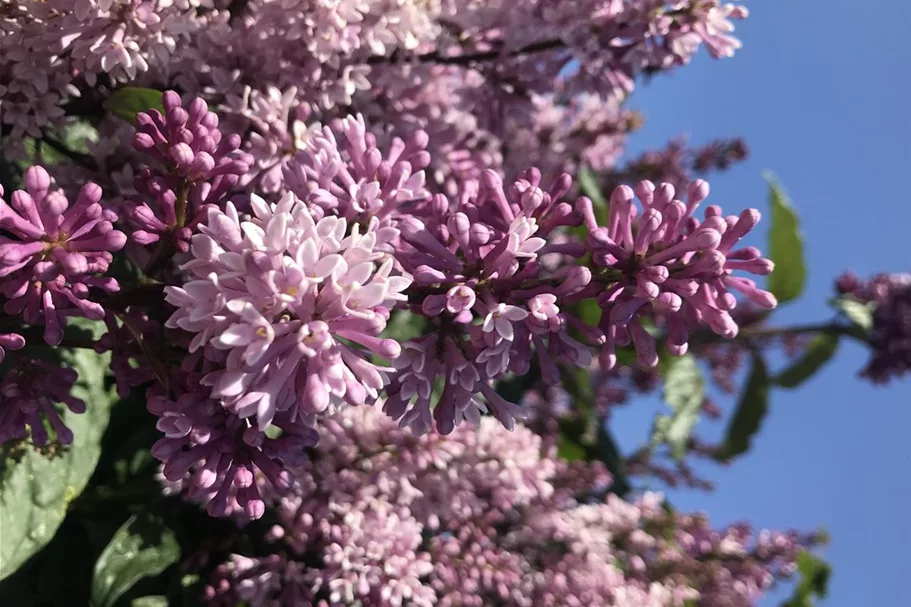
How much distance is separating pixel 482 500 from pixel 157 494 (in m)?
0.40

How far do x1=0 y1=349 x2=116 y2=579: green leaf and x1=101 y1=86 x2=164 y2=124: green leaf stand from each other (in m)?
0.23

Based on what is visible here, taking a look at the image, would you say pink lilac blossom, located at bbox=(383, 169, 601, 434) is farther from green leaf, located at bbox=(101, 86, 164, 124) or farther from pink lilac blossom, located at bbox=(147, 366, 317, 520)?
green leaf, located at bbox=(101, 86, 164, 124)

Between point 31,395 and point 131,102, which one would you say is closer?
point 31,395

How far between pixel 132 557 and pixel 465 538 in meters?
0.39

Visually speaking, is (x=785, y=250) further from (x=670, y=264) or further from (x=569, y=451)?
(x=670, y=264)

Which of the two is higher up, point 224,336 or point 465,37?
point 465,37

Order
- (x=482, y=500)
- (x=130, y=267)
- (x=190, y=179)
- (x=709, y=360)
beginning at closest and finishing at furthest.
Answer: (x=190, y=179), (x=130, y=267), (x=482, y=500), (x=709, y=360)

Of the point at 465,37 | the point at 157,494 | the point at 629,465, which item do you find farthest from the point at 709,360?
the point at 157,494

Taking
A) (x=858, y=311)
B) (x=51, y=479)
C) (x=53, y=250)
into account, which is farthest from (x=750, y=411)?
(x=53, y=250)

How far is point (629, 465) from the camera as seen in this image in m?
1.79

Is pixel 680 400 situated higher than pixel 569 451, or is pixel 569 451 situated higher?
pixel 680 400

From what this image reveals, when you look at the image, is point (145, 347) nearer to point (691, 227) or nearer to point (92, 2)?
point (92, 2)

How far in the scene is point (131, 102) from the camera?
682 mm

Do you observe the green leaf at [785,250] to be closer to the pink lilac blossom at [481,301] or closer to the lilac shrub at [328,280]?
the lilac shrub at [328,280]
